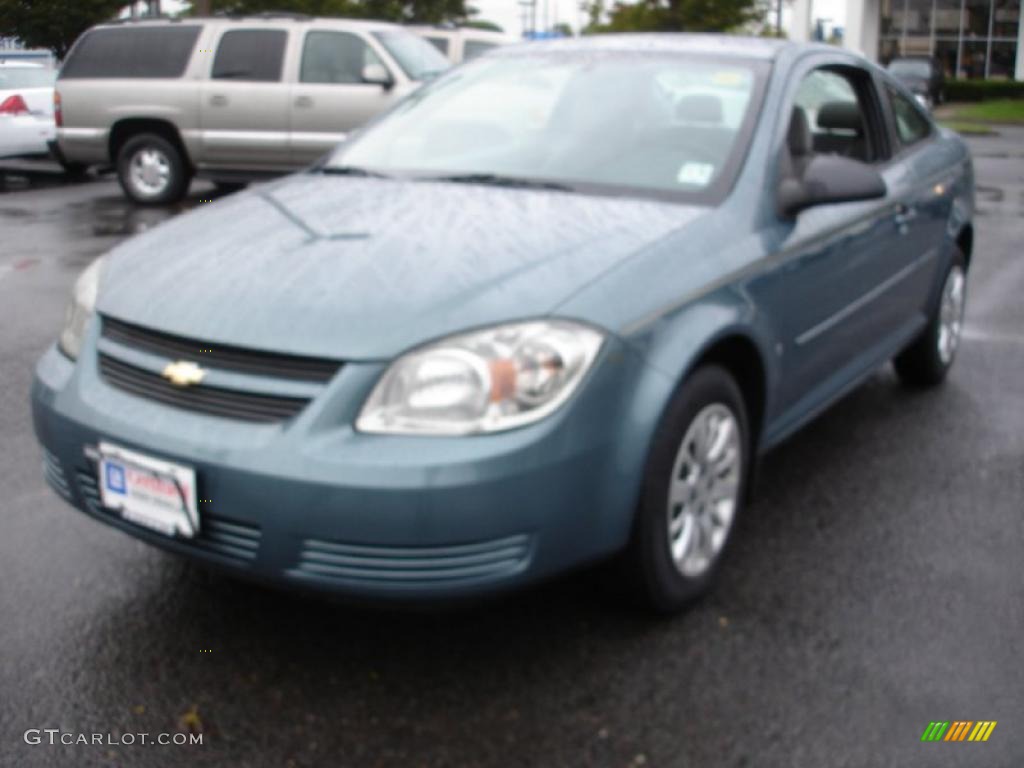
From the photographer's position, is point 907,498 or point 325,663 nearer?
point 325,663

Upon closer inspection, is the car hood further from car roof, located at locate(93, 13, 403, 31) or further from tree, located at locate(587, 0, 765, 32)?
tree, located at locate(587, 0, 765, 32)

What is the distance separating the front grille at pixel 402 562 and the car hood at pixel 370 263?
1.44ft

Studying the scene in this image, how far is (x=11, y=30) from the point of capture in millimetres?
35812

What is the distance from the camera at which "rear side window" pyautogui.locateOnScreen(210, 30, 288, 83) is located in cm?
1191

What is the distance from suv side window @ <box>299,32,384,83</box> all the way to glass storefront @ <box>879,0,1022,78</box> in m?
36.7

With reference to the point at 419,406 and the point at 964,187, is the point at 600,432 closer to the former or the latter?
the point at 419,406

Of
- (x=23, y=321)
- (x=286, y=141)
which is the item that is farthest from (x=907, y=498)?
(x=286, y=141)

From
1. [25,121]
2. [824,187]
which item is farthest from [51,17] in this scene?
[824,187]

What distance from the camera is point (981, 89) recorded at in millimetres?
39656

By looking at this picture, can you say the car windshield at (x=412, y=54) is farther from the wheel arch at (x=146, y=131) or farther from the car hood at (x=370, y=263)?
the car hood at (x=370, y=263)

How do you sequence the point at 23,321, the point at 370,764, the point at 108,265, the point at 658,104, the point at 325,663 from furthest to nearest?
the point at 23,321 → the point at 658,104 → the point at 108,265 → the point at 325,663 → the point at 370,764

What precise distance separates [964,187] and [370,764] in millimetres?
4116

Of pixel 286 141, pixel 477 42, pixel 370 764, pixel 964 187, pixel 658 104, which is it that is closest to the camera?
pixel 370 764

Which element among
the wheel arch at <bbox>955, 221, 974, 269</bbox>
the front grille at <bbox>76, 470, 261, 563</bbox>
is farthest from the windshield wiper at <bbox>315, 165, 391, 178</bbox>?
the wheel arch at <bbox>955, 221, 974, 269</bbox>
